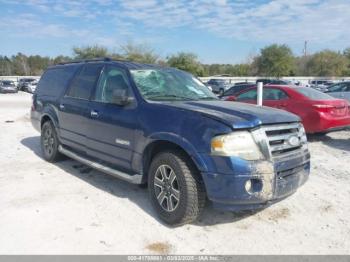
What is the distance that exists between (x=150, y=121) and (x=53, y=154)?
318 cm

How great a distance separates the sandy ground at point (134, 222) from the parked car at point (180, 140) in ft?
1.20

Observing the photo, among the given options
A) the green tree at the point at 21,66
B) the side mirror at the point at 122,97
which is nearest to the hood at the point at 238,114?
the side mirror at the point at 122,97

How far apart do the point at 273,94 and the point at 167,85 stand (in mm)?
5441

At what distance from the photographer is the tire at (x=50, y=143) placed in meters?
6.56

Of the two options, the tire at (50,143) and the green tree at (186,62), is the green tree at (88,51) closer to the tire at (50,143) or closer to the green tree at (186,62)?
the green tree at (186,62)

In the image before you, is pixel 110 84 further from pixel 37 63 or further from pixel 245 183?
pixel 37 63

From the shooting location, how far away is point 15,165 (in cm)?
661

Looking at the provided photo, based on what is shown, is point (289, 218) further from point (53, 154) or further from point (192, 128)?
point (53, 154)

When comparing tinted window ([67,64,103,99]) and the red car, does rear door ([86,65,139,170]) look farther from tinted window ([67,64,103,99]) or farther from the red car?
the red car

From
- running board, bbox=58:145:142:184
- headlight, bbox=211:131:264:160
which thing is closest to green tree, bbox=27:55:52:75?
running board, bbox=58:145:142:184

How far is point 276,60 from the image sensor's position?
2295 inches

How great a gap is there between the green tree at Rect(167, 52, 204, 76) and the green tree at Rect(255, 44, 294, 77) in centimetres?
1118

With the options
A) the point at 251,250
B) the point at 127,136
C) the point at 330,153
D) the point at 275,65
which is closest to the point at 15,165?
the point at 127,136

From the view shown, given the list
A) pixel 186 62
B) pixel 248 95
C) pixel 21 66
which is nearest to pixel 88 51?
pixel 186 62
